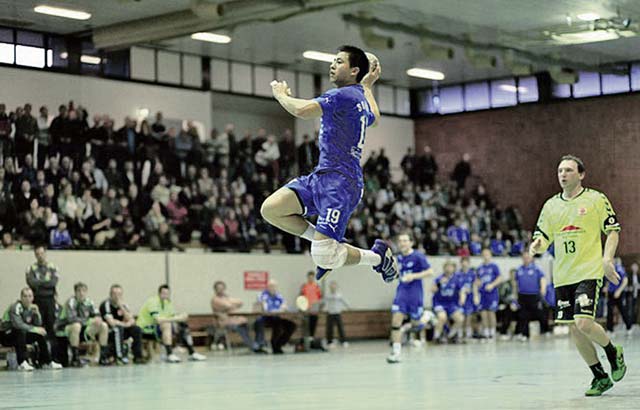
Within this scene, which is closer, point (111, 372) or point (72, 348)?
point (111, 372)

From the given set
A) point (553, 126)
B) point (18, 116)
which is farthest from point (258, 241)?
point (553, 126)

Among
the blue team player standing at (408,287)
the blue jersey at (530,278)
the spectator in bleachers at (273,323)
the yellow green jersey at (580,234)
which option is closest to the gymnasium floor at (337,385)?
the blue team player standing at (408,287)

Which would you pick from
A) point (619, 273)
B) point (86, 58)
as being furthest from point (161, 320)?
point (619, 273)

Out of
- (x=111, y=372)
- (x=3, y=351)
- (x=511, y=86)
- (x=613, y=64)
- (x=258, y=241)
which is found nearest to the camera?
(x=111, y=372)

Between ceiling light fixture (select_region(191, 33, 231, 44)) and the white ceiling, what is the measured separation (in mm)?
326

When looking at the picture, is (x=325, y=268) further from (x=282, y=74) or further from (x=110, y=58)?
(x=282, y=74)

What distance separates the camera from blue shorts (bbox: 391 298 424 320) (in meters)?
18.5

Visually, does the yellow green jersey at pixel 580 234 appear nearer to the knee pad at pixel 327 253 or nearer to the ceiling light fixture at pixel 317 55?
the knee pad at pixel 327 253

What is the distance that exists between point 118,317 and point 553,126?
71.4 feet

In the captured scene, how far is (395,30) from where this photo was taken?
97.5ft

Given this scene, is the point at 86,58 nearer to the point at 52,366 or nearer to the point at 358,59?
the point at 52,366

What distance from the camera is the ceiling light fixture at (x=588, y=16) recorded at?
29016 millimetres

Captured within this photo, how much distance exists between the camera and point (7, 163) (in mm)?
22359

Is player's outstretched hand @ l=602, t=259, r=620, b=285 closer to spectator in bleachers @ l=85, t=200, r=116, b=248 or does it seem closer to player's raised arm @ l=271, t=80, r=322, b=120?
player's raised arm @ l=271, t=80, r=322, b=120
